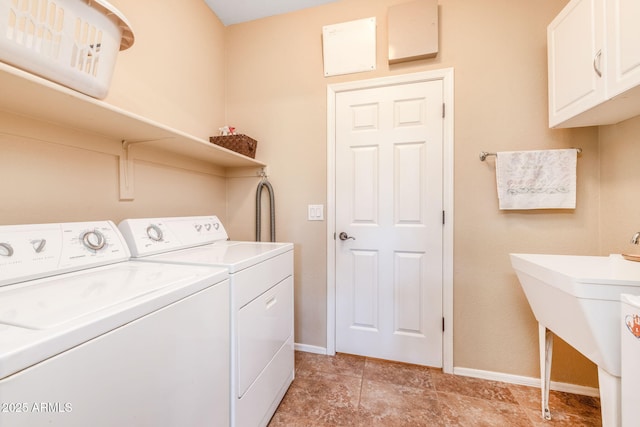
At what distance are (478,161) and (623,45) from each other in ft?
2.58

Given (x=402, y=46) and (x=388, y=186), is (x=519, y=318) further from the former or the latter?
(x=402, y=46)

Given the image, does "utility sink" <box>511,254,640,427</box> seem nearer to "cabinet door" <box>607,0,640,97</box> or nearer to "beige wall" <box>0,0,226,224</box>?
"cabinet door" <box>607,0,640,97</box>

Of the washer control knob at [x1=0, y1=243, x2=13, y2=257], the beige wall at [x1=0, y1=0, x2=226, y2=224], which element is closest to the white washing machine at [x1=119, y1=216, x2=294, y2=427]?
the beige wall at [x1=0, y1=0, x2=226, y2=224]

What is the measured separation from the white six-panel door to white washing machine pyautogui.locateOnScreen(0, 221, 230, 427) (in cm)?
118

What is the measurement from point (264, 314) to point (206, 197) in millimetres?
1166

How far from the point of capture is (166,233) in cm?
138

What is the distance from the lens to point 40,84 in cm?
75

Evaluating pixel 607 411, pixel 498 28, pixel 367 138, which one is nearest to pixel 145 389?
pixel 607 411

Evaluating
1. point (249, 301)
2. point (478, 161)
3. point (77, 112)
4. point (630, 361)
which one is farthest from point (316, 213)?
point (630, 361)

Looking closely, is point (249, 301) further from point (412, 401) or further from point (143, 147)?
point (412, 401)

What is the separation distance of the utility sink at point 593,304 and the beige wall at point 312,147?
50 centimetres

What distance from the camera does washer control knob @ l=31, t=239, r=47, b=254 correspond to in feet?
2.88

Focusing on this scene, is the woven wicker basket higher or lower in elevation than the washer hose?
higher

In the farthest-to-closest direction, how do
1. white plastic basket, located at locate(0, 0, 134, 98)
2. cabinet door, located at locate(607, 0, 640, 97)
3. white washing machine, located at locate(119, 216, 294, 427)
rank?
white washing machine, located at locate(119, 216, 294, 427) → cabinet door, located at locate(607, 0, 640, 97) → white plastic basket, located at locate(0, 0, 134, 98)
